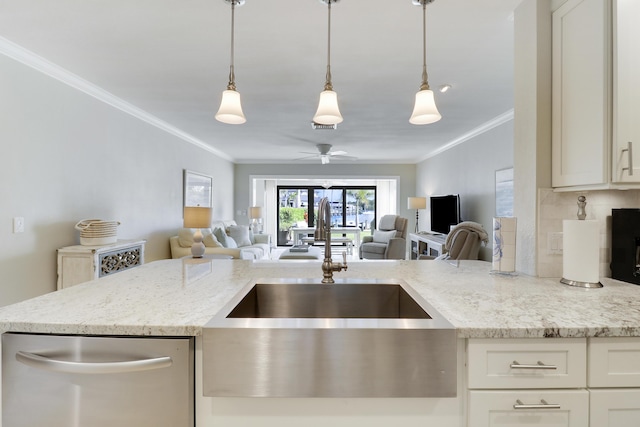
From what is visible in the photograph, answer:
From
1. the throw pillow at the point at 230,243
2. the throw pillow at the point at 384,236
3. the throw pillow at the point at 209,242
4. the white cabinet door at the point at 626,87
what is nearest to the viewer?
the white cabinet door at the point at 626,87

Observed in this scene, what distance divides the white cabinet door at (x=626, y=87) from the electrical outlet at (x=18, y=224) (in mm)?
3660

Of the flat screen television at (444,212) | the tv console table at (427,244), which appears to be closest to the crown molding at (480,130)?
the flat screen television at (444,212)

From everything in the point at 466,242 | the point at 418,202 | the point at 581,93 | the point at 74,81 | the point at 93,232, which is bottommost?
the point at 466,242

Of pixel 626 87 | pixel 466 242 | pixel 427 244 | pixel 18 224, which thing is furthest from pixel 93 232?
pixel 427 244

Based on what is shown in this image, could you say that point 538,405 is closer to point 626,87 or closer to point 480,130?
point 626,87

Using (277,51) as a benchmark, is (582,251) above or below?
below

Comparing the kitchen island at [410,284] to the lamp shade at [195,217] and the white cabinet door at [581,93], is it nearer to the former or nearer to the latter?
the white cabinet door at [581,93]

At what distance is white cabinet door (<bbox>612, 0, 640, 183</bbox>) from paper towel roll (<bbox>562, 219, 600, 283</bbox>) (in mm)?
221

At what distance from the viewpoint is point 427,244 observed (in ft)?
18.4

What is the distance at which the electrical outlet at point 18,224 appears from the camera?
240cm

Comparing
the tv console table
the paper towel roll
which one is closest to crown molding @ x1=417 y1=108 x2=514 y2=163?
the tv console table

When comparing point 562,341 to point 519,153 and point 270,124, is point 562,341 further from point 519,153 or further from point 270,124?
point 270,124

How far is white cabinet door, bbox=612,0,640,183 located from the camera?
1.20 meters

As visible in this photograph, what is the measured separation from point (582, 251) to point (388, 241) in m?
5.12
